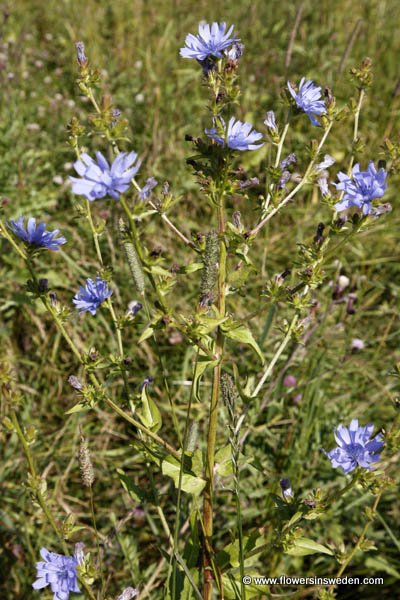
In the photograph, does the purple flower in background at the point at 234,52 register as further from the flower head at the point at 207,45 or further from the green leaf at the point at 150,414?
the green leaf at the point at 150,414

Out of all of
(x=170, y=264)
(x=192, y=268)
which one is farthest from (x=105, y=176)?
(x=170, y=264)

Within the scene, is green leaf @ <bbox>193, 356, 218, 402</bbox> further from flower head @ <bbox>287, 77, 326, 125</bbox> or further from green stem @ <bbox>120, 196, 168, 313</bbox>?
flower head @ <bbox>287, 77, 326, 125</bbox>

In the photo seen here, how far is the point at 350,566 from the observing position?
248 centimetres

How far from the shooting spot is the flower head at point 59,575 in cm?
160

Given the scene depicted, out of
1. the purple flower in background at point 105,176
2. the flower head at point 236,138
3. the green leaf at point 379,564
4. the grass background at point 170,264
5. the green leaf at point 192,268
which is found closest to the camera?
the purple flower in background at point 105,176

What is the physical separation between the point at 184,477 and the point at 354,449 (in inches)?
19.7

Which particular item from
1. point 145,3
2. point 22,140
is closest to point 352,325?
point 22,140

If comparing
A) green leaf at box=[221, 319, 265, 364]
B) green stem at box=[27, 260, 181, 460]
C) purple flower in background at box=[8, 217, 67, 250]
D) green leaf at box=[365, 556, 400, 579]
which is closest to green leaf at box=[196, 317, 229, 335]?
green leaf at box=[221, 319, 265, 364]

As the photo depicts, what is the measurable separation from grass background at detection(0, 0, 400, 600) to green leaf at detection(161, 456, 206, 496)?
123 mm

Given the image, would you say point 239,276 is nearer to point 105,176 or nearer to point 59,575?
point 105,176

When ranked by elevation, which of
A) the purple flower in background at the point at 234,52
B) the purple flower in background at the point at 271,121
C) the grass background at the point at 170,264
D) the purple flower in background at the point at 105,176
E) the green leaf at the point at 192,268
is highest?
the purple flower in background at the point at 234,52

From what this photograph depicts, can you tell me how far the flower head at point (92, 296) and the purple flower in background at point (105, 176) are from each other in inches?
19.1

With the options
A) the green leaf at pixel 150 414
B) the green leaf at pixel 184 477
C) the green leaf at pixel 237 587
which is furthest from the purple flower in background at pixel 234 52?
the green leaf at pixel 237 587

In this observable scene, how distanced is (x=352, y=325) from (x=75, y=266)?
1456 mm
